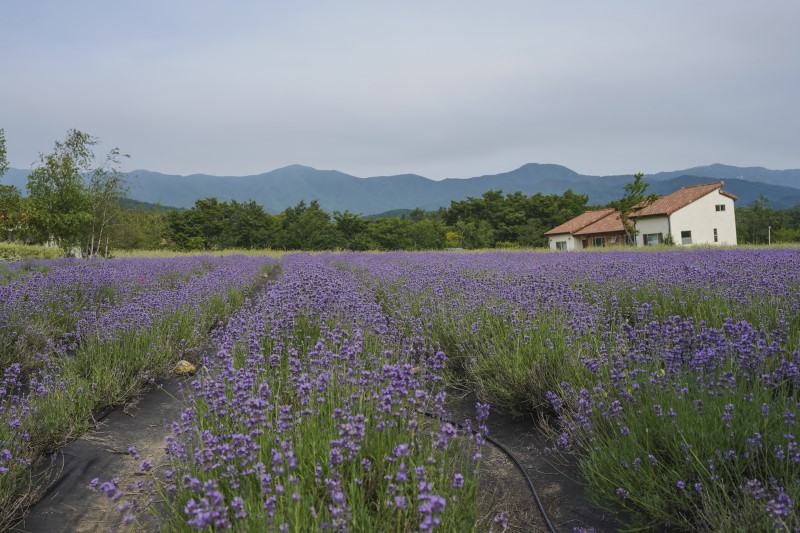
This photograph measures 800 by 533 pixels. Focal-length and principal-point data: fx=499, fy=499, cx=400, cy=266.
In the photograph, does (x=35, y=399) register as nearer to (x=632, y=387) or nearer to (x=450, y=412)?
(x=450, y=412)

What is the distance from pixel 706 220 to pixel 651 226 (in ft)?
12.8

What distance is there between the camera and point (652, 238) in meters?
35.7

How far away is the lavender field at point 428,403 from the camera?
182cm

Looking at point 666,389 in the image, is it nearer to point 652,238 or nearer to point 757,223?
point 652,238

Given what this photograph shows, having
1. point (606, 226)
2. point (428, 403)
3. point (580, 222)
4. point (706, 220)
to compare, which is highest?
point (580, 222)

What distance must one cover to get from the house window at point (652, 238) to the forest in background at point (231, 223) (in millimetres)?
9668

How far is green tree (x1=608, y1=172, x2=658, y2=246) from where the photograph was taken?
33750mm

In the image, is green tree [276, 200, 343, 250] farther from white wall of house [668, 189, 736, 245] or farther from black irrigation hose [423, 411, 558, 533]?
black irrigation hose [423, 411, 558, 533]

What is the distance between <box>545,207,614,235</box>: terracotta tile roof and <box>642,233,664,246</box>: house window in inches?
214

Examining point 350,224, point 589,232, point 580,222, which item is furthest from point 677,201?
point 350,224

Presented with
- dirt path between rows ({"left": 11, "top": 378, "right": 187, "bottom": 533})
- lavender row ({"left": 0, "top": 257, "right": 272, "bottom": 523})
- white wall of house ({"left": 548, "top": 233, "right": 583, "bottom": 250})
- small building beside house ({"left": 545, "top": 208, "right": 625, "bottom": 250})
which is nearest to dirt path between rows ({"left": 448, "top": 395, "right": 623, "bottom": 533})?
dirt path between rows ({"left": 11, "top": 378, "right": 187, "bottom": 533})

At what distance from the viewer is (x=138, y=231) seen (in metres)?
40.4

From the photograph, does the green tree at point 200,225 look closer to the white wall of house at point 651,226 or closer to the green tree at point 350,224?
the green tree at point 350,224

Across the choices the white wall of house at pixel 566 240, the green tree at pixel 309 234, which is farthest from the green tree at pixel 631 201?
the green tree at pixel 309 234
